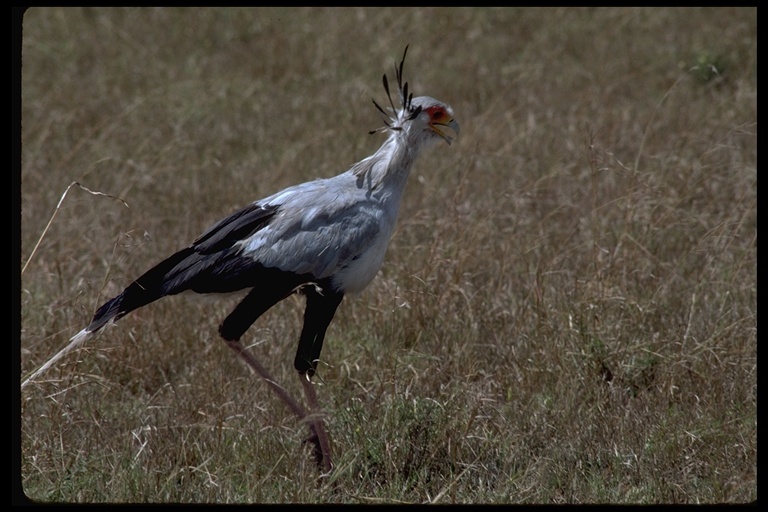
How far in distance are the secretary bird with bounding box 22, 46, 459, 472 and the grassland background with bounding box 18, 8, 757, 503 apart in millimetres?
186

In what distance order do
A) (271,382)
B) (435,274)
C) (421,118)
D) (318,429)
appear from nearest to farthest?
1. (318,429)
2. (271,382)
3. (421,118)
4. (435,274)

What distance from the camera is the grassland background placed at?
410cm

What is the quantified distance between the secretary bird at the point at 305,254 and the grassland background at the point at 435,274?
19cm

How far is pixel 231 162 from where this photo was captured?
743 cm

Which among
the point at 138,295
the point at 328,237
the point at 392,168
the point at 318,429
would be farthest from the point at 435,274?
the point at 138,295

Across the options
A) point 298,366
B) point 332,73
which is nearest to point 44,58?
point 332,73

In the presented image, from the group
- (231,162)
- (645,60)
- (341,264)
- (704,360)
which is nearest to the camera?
(341,264)

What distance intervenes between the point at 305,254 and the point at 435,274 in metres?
1.24

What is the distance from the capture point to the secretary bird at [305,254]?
13.6 ft

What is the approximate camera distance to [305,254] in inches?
163

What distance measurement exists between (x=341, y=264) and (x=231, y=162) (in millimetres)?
3461

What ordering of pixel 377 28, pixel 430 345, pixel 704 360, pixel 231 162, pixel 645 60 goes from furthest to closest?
1. pixel 377 28
2. pixel 645 60
3. pixel 231 162
4. pixel 430 345
5. pixel 704 360

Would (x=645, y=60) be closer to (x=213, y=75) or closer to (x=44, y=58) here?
(x=213, y=75)

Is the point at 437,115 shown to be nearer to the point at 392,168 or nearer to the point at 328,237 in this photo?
the point at 392,168
